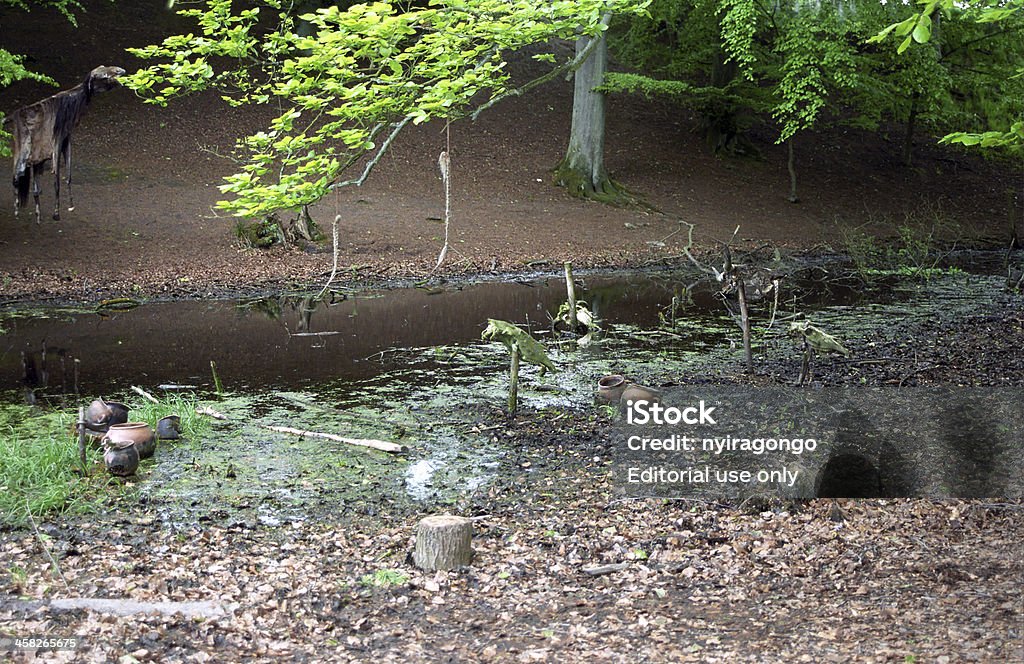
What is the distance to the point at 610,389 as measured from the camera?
875 cm

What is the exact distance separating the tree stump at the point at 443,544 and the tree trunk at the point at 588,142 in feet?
54.6

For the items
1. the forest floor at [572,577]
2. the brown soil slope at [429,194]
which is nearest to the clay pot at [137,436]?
the forest floor at [572,577]

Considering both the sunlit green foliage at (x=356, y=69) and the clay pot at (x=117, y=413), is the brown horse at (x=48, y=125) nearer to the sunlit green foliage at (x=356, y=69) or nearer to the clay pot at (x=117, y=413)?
the sunlit green foliage at (x=356, y=69)

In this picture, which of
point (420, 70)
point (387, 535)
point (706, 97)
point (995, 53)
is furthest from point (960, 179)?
point (387, 535)

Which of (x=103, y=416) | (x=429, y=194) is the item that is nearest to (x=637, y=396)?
(x=103, y=416)

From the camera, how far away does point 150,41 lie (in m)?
26.2

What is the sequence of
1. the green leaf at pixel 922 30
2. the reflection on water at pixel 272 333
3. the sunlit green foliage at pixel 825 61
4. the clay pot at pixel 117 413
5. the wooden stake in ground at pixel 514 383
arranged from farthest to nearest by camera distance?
the sunlit green foliage at pixel 825 61, the reflection on water at pixel 272 333, the wooden stake in ground at pixel 514 383, the clay pot at pixel 117 413, the green leaf at pixel 922 30

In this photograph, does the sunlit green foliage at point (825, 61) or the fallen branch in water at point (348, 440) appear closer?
the fallen branch in water at point (348, 440)

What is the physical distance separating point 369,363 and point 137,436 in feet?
12.0

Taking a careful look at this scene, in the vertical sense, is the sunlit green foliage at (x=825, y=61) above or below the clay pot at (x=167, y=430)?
above

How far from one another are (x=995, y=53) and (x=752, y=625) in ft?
71.1

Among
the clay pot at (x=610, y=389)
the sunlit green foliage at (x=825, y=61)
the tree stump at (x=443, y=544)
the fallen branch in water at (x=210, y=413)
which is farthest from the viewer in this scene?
the sunlit green foliage at (x=825, y=61)

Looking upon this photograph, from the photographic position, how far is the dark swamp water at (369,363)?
278 inches

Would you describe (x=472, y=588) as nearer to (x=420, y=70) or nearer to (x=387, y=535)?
(x=387, y=535)
